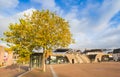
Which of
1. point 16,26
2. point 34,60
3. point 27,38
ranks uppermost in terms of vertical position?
point 16,26

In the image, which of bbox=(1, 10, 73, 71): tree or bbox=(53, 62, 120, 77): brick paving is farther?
bbox=(1, 10, 73, 71): tree

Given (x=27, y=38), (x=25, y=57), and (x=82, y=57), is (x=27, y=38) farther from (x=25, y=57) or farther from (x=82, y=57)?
(x=82, y=57)

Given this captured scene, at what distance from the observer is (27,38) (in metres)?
30.7

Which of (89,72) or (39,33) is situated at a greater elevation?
(39,33)

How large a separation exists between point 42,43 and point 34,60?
11.6 metres

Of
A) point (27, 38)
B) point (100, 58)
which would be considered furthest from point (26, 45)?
point (100, 58)

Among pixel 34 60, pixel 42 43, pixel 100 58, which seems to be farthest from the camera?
pixel 100 58

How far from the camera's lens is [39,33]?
29.1 m

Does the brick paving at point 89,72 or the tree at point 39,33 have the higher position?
the tree at point 39,33

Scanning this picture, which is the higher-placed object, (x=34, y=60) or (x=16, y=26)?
(x=16, y=26)

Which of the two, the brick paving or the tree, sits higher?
the tree

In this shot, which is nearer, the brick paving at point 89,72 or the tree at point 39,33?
the brick paving at point 89,72

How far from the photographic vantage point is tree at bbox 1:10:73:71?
2933 cm

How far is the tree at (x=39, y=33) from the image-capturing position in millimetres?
29328
